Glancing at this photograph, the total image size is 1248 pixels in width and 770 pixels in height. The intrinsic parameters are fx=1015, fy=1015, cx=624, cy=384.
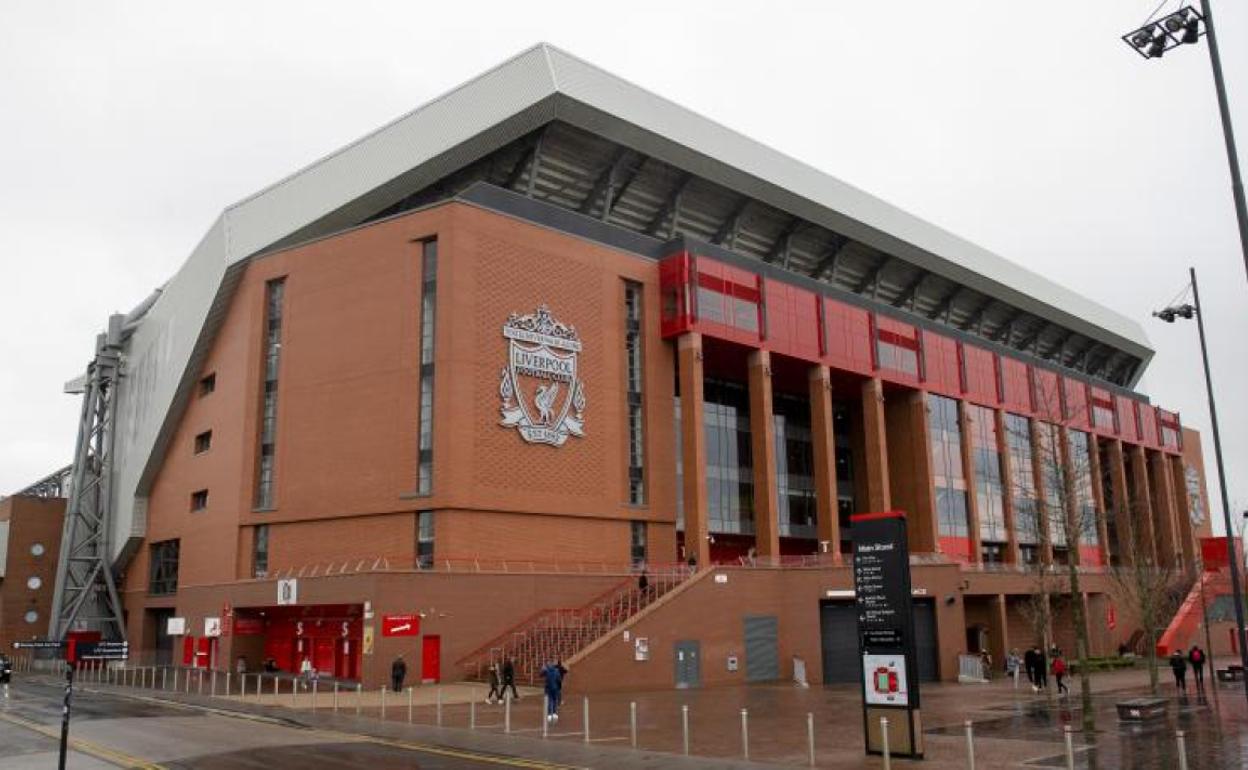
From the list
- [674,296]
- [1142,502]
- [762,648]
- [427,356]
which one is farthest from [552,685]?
[1142,502]

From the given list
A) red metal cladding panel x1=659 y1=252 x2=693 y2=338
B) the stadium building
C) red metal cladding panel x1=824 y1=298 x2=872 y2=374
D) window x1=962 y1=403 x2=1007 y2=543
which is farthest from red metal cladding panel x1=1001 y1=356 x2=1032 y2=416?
red metal cladding panel x1=659 y1=252 x2=693 y2=338

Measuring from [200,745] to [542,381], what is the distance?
28.1 m

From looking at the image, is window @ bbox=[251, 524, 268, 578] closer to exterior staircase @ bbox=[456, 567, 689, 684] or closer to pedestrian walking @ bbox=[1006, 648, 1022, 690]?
exterior staircase @ bbox=[456, 567, 689, 684]

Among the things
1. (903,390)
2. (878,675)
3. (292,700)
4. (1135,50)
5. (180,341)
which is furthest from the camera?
(903,390)

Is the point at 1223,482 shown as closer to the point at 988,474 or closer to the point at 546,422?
the point at 546,422

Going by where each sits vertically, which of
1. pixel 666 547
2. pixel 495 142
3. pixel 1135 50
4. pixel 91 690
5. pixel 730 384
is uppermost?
pixel 495 142

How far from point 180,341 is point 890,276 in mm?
48885

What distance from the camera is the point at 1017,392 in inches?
3056

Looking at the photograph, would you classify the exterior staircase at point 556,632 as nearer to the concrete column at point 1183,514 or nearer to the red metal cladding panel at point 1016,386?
the red metal cladding panel at point 1016,386

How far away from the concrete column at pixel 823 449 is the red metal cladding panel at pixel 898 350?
630 cm

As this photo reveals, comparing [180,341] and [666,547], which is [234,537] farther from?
[666,547]

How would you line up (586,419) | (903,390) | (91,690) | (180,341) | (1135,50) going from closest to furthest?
(1135,50) → (91,690) → (586,419) → (180,341) → (903,390)

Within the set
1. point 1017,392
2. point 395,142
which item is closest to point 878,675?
point 395,142

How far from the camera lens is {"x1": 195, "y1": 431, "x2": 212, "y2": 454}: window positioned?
196 feet
